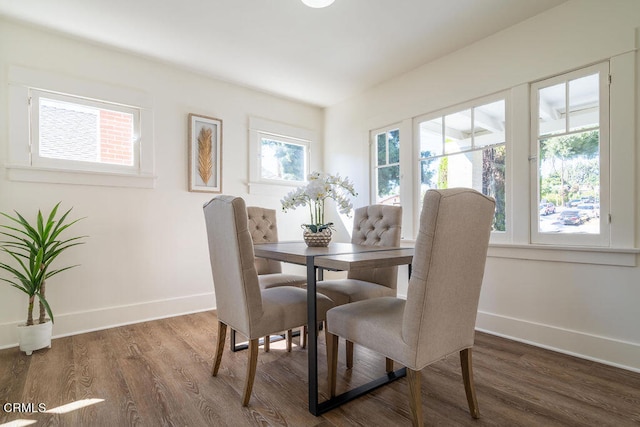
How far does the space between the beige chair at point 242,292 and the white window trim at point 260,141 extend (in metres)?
2.03

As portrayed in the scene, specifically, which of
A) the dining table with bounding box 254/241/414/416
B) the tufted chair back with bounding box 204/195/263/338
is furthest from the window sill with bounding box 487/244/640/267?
the tufted chair back with bounding box 204/195/263/338

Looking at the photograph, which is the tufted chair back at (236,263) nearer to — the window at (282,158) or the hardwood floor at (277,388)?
the hardwood floor at (277,388)

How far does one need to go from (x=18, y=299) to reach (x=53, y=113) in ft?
5.02

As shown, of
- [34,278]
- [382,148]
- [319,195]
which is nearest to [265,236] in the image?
[319,195]

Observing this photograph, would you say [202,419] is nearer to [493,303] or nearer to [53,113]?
[493,303]

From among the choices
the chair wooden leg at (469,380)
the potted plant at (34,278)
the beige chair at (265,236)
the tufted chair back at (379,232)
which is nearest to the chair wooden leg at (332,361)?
the chair wooden leg at (469,380)

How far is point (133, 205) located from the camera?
302cm

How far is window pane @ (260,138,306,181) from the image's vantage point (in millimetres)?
3963

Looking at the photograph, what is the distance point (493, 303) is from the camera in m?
2.72

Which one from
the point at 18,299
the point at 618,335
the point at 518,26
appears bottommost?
the point at 618,335

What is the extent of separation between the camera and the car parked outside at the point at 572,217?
89.6 inches

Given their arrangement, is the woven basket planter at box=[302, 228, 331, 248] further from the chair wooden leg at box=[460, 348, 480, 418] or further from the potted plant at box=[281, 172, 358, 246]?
the chair wooden leg at box=[460, 348, 480, 418]

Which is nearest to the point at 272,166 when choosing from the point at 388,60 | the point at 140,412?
the point at 388,60

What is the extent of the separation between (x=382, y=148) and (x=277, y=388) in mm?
2789
